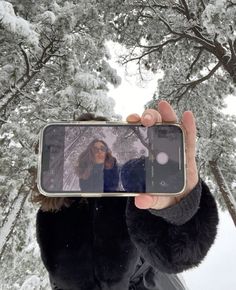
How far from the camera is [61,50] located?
33.4 ft

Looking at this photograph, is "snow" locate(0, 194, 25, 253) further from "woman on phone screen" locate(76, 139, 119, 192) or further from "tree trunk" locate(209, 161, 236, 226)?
"woman on phone screen" locate(76, 139, 119, 192)

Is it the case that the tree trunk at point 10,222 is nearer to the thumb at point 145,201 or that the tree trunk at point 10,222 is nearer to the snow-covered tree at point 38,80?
the snow-covered tree at point 38,80

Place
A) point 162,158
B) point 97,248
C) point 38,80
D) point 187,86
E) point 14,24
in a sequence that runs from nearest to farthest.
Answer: point 162,158 < point 97,248 < point 14,24 < point 187,86 < point 38,80

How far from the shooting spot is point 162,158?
1771 mm

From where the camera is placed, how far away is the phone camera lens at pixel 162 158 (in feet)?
5.79

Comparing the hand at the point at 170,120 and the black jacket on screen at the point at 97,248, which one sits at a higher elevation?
the hand at the point at 170,120

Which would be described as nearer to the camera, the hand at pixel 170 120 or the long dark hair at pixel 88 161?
the hand at pixel 170 120

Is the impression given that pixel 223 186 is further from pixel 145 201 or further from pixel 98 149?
pixel 145 201

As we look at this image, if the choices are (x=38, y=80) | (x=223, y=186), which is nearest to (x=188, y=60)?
(x=223, y=186)

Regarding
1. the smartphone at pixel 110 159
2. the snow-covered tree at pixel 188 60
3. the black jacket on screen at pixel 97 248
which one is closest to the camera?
the smartphone at pixel 110 159

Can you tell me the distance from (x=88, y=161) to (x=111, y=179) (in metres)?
0.13

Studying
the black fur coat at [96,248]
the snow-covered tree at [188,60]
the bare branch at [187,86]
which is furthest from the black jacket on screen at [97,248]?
the bare branch at [187,86]

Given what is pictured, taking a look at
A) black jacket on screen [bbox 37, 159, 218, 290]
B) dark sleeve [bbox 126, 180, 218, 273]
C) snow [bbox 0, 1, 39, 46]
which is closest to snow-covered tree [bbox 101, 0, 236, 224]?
snow [bbox 0, 1, 39, 46]

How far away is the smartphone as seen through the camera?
1.72m
